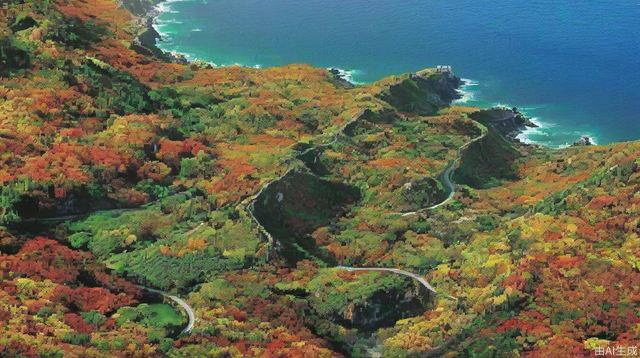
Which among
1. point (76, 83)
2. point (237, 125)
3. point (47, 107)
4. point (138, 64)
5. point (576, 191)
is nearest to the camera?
point (576, 191)

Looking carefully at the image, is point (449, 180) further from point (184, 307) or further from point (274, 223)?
point (184, 307)

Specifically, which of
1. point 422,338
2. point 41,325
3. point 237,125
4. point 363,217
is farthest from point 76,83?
point 422,338

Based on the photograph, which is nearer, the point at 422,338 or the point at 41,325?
the point at 41,325

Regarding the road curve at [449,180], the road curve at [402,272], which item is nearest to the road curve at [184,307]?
the road curve at [402,272]

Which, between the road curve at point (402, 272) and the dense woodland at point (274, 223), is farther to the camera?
the road curve at point (402, 272)

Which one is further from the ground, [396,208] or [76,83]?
[76,83]

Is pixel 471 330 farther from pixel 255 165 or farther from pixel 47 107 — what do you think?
pixel 47 107

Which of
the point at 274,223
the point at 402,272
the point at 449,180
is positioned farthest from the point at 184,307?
the point at 449,180

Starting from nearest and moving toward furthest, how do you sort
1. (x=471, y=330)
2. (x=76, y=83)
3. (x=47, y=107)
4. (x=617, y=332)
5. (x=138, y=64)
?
(x=617, y=332)
(x=471, y=330)
(x=47, y=107)
(x=76, y=83)
(x=138, y=64)

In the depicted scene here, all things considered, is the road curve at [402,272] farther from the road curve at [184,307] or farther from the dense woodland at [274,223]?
the road curve at [184,307]
